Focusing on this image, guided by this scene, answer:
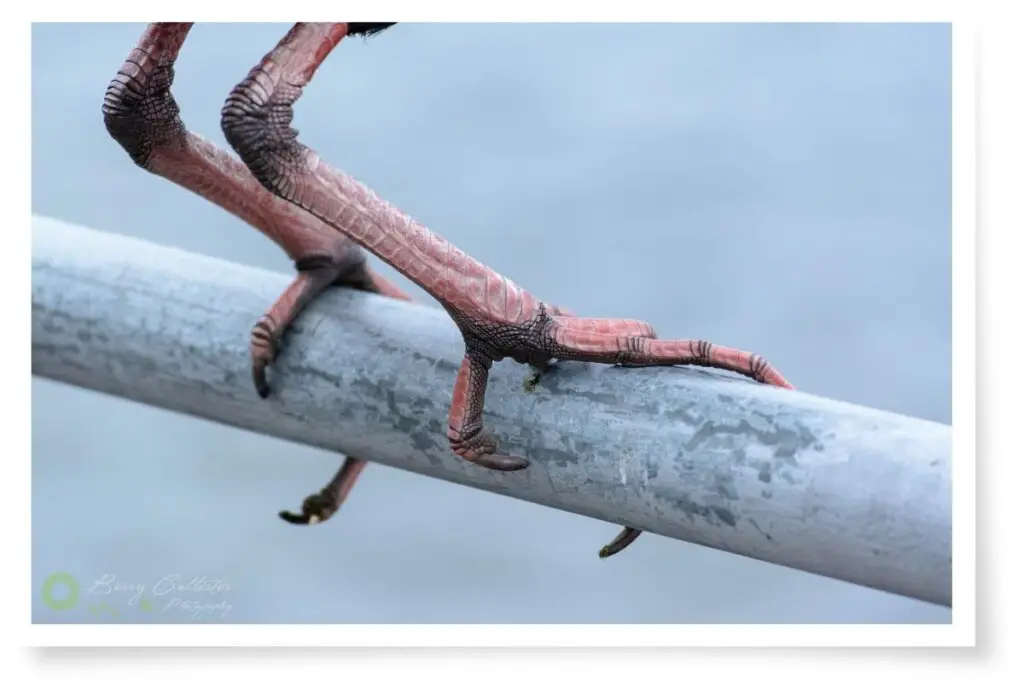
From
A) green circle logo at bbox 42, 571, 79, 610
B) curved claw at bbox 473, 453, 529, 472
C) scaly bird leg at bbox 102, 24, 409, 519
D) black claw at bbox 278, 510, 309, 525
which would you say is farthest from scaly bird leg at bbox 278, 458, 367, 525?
curved claw at bbox 473, 453, 529, 472

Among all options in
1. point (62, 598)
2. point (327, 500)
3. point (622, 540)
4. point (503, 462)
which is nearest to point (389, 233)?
point (503, 462)

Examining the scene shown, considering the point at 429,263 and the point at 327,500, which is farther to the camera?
the point at 327,500

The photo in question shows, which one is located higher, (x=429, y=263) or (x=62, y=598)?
(x=429, y=263)

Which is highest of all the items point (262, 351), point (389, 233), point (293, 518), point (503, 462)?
point (389, 233)

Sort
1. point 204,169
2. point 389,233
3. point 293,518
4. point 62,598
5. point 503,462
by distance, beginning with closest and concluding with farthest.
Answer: point 503,462, point 389,233, point 204,169, point 293,518, point 62,598

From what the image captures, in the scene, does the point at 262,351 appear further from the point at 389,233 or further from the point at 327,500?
the point at 327,500

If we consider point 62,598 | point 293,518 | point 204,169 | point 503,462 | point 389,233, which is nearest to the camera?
point 503,462
